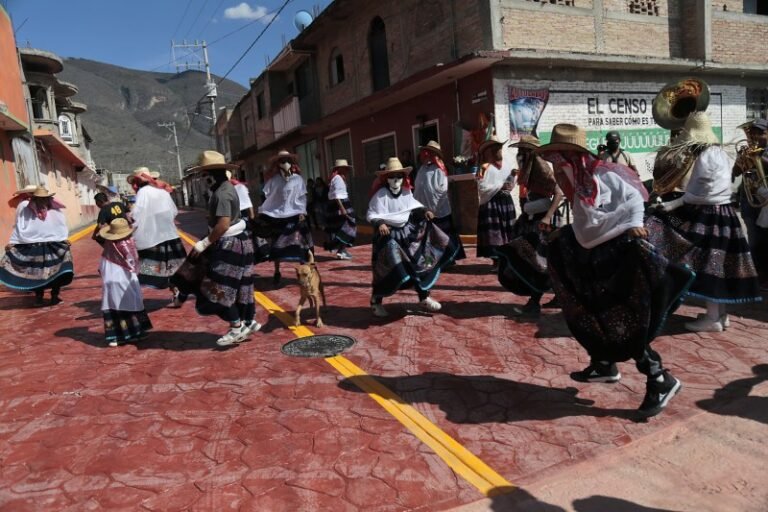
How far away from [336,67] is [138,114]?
157041 millimetres

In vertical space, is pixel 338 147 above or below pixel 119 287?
above

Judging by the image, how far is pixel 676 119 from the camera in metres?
5.87

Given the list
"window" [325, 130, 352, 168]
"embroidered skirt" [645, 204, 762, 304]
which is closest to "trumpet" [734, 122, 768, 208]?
"embroidered skirt" [645, 204, 762, 304]

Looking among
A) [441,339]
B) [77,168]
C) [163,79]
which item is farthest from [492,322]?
[163,79]

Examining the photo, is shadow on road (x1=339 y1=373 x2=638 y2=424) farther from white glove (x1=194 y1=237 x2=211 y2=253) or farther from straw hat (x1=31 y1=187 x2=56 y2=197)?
straw hat (x1=31 y1=187 x2=56 y2=197)

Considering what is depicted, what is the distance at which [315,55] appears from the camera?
65.1 ft

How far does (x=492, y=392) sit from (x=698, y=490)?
4.88 ft

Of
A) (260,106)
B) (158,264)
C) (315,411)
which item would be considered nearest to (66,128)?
(260,106)

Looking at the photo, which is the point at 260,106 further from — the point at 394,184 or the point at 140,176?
the point at 394,184

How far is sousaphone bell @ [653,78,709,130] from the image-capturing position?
18.6 feet

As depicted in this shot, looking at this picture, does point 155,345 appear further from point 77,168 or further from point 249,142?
point 77,168

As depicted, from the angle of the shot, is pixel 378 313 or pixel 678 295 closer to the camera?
pixel 678 295

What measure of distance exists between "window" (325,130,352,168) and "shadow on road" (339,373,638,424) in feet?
48.8

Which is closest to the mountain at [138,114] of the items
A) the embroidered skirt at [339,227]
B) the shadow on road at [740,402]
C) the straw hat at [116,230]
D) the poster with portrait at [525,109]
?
the embroidered skirt at [339,227]
